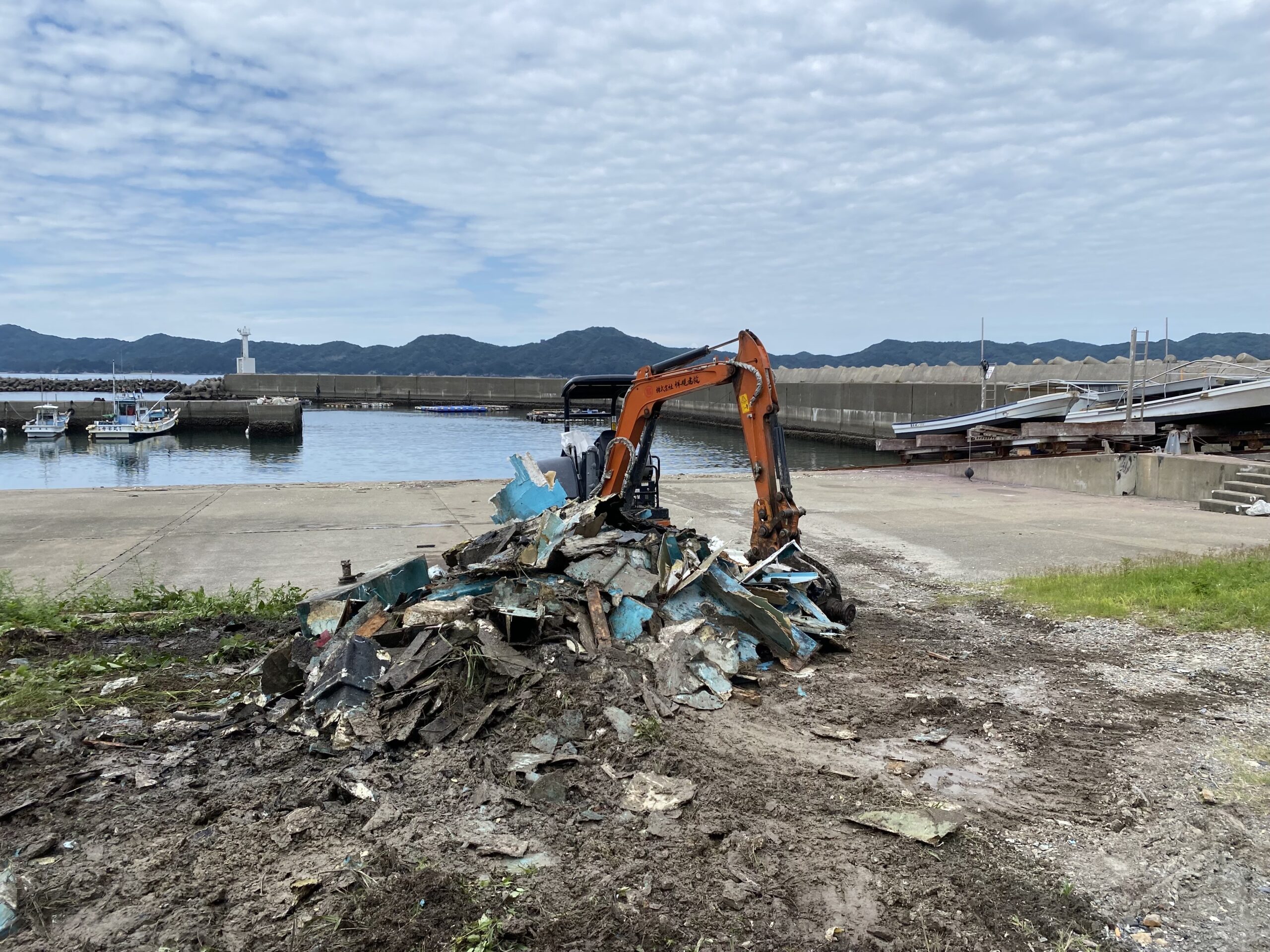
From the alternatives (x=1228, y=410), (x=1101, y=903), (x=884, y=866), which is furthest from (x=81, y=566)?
(x=1228, y=410)

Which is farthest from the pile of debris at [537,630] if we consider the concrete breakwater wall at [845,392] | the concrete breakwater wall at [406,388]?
the concrete breakwater wall at [406,388]

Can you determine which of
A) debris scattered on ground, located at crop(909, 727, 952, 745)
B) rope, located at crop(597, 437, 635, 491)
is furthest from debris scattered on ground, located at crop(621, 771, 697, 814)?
rope, located at crop(597, 437, 635, 491)

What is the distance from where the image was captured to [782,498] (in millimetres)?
8375

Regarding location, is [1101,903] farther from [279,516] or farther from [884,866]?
[279,516]

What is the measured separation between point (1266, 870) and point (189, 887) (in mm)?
4809

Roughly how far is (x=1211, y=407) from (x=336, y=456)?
38.0 meters

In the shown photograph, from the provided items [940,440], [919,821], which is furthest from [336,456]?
[919,821]

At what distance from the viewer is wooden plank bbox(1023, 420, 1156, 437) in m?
20.5

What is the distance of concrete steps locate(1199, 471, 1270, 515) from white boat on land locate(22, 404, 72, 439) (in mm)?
56381

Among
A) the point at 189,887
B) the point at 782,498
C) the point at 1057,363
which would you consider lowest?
the point at 189,887

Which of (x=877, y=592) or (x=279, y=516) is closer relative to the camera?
(x=877, y=592)

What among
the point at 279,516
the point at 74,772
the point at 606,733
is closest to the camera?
the point at 74,772

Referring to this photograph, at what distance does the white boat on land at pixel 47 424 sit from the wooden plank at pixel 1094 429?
52271 millimetres

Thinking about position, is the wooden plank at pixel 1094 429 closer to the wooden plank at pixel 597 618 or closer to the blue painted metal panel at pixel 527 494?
the blue painted metal panel at pixel 527 494
